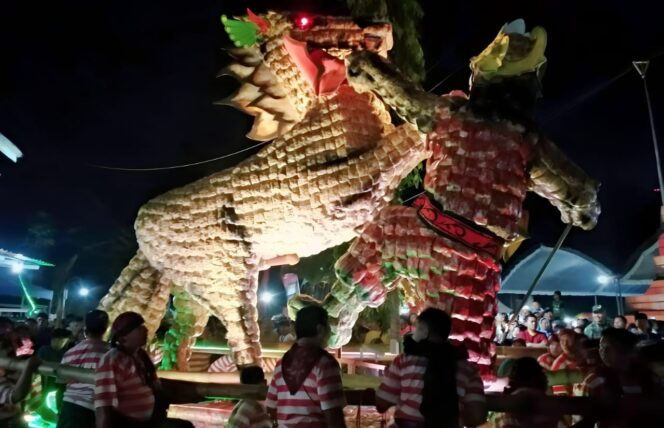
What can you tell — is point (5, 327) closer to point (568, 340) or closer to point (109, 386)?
point (109, 386)

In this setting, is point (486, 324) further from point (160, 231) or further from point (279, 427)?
point (160, 231)

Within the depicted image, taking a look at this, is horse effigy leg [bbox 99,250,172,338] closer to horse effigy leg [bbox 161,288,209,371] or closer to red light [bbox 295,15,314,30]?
horse effigy leg [bbox 161,288,209,371]

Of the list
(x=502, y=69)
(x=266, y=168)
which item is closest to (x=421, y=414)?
(x=502, y=69)

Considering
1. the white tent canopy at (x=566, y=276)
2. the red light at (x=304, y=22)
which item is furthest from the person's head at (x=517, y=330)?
the white tent canopy at (x=566, y=276)

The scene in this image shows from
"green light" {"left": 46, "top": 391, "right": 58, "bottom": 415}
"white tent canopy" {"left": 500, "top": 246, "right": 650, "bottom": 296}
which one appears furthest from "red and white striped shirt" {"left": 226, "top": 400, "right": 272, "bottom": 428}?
"white tent canopy" {"left": 500, "top": 246, "right": 650, "bottom": 296}

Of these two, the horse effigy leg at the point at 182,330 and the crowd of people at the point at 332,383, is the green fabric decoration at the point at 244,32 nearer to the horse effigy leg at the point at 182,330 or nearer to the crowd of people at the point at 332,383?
the horse effigy leg at the point at 182,330

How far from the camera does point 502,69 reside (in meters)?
2.78

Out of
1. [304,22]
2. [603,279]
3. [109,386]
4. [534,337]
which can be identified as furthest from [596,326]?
[603,279]

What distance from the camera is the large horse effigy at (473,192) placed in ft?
8.64

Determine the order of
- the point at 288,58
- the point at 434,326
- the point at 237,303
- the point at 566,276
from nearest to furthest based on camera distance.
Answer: the point at 434,326
the point at 237,303
the point at 288,58
the point at 566,276

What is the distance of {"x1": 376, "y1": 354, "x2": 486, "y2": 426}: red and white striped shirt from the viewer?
74.4 inches

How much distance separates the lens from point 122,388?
2188 millimetres

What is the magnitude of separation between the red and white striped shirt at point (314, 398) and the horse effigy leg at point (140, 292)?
82.7 inches

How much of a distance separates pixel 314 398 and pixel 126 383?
759 millimetres
